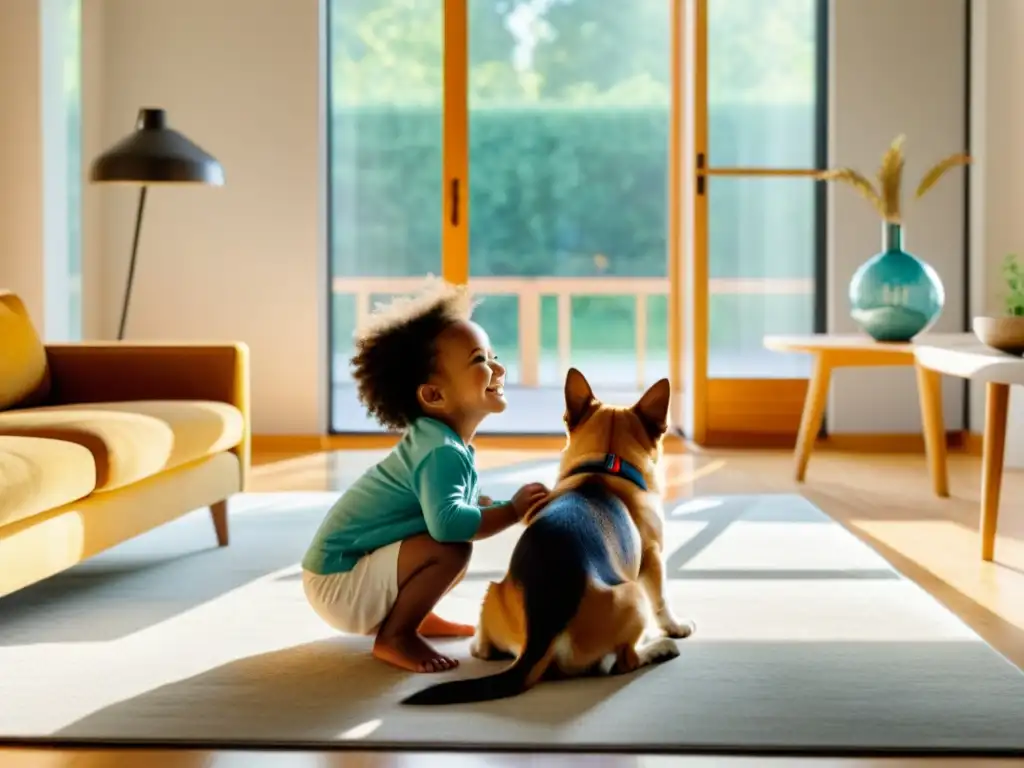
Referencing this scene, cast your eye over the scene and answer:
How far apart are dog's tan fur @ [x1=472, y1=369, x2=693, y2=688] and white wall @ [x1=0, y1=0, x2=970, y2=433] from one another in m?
3.39

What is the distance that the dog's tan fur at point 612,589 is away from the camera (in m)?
2.13

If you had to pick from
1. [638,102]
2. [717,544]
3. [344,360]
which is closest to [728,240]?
[638,102]

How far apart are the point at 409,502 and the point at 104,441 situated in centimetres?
75

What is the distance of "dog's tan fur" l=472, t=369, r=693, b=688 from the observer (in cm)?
213

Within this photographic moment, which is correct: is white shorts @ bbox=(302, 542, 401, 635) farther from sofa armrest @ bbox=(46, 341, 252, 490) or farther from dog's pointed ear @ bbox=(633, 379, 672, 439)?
sofa armrest @ bbox=(46, 341, 252, 490)

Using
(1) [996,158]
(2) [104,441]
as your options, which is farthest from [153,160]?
(1) [996,158]

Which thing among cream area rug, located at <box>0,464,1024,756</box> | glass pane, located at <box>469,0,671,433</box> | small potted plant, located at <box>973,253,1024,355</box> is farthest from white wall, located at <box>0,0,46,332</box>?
small potted plant, located at <box>973,253,1024,355</box>

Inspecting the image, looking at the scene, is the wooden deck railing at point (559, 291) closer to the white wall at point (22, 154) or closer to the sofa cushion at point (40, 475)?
the white wall at point (22, 154)

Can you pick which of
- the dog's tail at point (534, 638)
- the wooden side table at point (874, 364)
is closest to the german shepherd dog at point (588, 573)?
the dog's tail at point (534, 638)

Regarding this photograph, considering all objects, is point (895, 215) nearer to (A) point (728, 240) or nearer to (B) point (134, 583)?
(A) point (728, 240)

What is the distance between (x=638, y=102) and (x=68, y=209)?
95.8 inches

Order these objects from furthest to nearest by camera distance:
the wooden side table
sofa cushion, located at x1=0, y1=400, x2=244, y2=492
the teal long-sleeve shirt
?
the wooden side table, sofa cushion, located at x1=0, y1=400, x2=244, y2=492, the teal long-sleeve shirt

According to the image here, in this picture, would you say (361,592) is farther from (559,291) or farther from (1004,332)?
(559,291)

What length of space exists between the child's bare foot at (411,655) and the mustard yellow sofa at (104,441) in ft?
2.15
